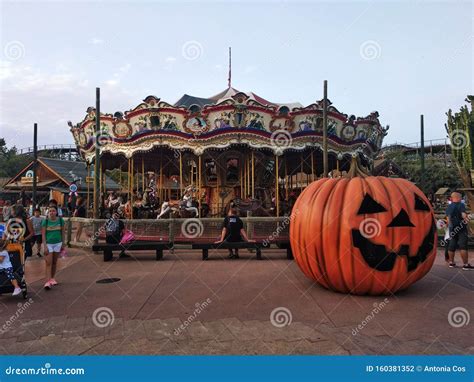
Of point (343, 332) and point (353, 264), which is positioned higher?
point (353, 264)

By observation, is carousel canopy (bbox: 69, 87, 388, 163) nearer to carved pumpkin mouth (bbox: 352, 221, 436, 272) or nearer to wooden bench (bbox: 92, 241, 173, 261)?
wooden bench (bbox: 92, 241, 173, 261)

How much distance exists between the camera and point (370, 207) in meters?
4.81

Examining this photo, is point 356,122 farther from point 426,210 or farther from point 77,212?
point 77,212

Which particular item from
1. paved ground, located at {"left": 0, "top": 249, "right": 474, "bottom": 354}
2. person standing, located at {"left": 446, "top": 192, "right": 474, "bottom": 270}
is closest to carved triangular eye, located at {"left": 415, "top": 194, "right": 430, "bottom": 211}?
paved ground, located at {"left": 0, "top": 249, "right": 474, "bottom": 354}

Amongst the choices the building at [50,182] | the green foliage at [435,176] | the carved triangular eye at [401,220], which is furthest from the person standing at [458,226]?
the green foliage at [435,176]

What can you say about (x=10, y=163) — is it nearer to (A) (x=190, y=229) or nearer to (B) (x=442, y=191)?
(A) (x=190, y=229)

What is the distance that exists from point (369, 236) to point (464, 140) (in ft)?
37.2

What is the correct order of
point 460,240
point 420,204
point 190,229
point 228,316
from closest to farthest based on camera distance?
point 228,316
point 420,204
point 460,240
point 190,229

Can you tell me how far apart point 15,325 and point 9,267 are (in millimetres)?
1416

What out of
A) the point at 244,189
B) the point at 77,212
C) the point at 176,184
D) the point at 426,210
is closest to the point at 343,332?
the point at 426,210

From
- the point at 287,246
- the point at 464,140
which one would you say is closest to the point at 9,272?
the point at 287,246

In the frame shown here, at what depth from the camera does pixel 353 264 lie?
15.6 feet

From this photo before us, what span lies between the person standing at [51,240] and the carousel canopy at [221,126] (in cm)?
686

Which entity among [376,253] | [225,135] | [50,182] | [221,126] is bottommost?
[376,253]
